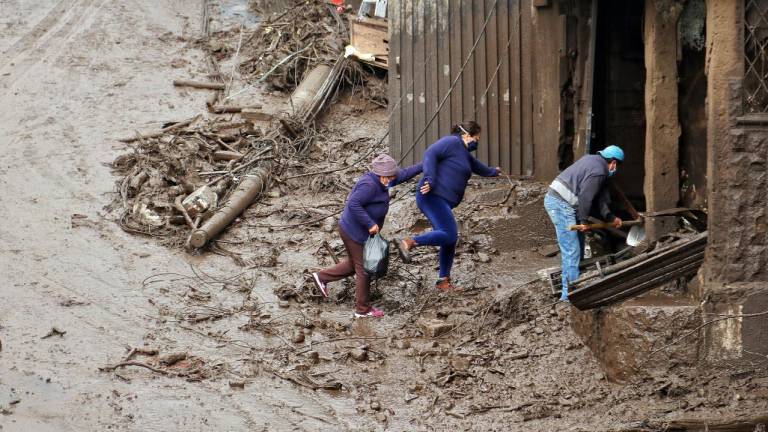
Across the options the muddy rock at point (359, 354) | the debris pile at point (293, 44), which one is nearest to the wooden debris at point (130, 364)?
the muddy rock at point (359, 354)

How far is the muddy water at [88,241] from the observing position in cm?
802

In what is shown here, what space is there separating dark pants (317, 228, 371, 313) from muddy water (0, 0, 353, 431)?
0.86 metres

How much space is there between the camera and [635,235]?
10086mm

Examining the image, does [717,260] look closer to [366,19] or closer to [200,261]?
[200,261]

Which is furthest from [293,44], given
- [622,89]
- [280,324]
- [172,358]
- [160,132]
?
[172,358]

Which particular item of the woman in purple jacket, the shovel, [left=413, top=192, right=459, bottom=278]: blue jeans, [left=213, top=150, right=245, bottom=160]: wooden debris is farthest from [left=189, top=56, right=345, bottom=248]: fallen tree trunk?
the shovel

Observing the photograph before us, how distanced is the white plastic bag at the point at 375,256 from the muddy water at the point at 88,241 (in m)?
1.30

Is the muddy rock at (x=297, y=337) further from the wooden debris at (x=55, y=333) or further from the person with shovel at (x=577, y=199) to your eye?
the person with shovel at (x=577, y=199)

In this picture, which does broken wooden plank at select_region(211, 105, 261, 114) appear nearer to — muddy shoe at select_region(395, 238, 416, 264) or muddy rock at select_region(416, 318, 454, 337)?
muddy shoe at select_region(395, 238, 416, 264)

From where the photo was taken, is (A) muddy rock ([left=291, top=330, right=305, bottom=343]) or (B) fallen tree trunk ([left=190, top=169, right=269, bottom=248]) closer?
(A) muddy rock ([left=291, top=330, right=305, bottom=343])

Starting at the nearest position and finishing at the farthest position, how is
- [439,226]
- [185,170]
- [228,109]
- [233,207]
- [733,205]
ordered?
[733,205] → [439,226] → [233,207] → [185,170] → [228,109]

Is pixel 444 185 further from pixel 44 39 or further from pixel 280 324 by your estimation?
pixel 44 39

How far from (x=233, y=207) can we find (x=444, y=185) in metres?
2.97

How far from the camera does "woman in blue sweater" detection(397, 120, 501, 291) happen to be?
33.7ft
